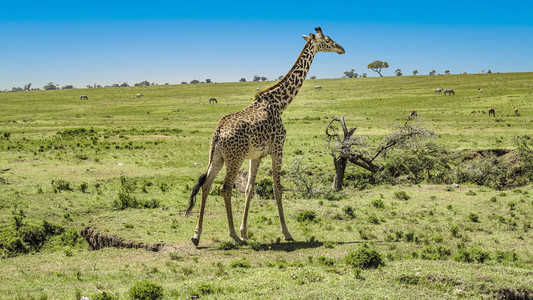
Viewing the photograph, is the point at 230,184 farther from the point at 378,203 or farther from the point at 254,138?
the point at 378,203

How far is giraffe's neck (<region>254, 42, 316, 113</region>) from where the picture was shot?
14219mm

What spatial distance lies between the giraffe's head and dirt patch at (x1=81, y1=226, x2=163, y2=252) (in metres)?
8.00

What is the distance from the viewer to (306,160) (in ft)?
99.3

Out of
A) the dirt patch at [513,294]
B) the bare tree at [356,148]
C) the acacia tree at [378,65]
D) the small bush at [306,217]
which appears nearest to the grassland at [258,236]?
the dirt patch at [513,294]

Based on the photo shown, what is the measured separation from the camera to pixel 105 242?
13.6m

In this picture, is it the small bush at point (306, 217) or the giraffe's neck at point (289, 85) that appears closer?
the giraffe's neck at point (289, 85)

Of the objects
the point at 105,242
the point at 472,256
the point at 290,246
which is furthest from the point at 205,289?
the point at 472,256

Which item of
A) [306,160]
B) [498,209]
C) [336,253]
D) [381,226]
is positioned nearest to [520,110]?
[306,160]

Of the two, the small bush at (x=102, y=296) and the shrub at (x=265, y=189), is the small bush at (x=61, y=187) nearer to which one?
the shrub at (x=265, y=189)

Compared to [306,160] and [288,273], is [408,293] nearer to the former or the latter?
[288,273]

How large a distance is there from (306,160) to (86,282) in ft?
70.5

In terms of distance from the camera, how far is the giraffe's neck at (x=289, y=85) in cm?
1422

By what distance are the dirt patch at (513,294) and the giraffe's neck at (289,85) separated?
7906 millimetres

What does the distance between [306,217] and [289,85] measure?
14.9ft
